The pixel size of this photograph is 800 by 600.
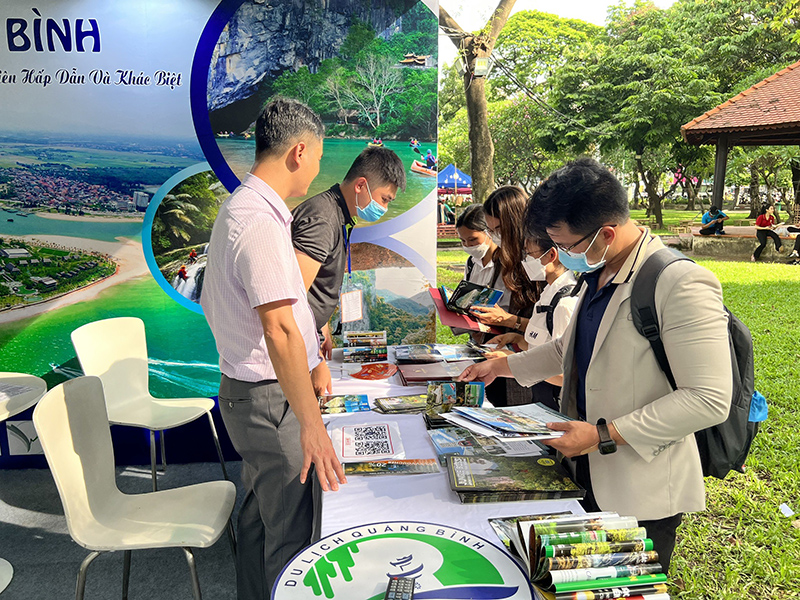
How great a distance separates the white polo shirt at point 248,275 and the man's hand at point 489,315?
1.29 m

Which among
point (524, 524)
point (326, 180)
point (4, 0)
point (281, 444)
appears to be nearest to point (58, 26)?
point (4, 0)

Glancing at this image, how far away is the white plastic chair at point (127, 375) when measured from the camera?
3201 mm

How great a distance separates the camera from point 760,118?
10.6 m

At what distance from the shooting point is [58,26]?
3410 mm

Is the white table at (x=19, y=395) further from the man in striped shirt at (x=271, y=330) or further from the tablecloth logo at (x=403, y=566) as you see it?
the tablecloth logo at (x=403, y=566)

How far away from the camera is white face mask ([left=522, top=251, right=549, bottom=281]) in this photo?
2.60 metres

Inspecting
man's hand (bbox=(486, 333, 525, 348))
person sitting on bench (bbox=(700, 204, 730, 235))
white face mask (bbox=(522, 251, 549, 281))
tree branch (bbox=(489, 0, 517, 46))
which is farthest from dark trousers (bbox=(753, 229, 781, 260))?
white face mask (bbox=(522, 251, 549, 281))

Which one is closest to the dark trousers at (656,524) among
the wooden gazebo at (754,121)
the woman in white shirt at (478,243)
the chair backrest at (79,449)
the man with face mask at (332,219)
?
the man with face mask at (332,219)

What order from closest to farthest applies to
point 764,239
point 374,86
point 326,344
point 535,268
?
1. point 535,268
2. point 326,344
3. point 374,86
4. point 764,239

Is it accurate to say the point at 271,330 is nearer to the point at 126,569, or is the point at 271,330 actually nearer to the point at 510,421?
the point at 510,421

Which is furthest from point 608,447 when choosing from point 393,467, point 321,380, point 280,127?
point 280,127

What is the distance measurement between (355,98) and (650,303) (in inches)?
104

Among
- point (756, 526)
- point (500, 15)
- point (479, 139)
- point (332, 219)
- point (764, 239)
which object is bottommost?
point (756, 526)

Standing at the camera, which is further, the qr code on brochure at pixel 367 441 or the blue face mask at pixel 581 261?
the qr code on brochure at pixel 367 441
